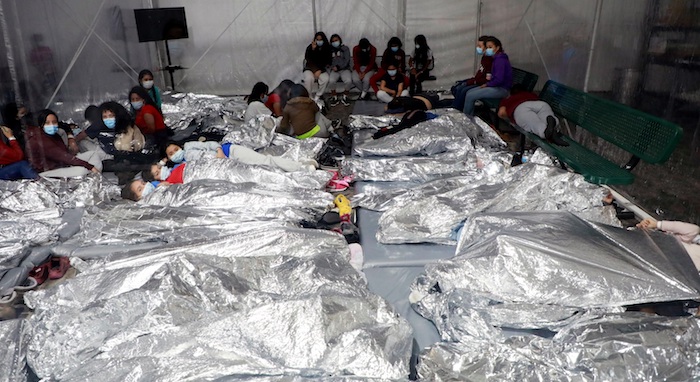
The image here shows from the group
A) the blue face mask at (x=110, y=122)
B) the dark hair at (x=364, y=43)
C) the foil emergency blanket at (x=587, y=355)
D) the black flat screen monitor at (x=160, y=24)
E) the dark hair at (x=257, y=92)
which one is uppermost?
the black flat screen monitor at (x=160, y=24)

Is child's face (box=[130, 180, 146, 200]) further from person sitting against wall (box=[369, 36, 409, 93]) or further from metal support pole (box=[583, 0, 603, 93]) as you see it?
person sitting against wall (box=[369, 36, 409, 93])

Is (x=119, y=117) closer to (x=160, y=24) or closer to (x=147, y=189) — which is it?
(x=147, y=189)

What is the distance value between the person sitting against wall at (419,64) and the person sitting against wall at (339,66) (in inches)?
32.8

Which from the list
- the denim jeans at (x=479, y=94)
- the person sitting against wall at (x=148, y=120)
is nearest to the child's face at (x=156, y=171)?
the person sitting against wall at (x=148, y=120)

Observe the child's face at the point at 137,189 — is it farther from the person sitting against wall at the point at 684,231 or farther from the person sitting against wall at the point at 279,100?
the person sitting against wall at the point at 684,231

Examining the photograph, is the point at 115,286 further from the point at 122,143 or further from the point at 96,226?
the point at 122,143

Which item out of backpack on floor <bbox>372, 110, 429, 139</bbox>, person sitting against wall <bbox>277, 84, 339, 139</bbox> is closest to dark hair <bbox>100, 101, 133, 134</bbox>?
person sitting against wall <bbox>277, 84, 339, 139</bbox>

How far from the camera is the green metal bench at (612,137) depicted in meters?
3.09

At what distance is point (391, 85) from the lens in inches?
251

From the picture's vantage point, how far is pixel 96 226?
9.52ft

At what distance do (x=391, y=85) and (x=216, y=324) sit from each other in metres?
4.98

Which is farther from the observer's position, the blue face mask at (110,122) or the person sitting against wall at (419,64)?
the person sitting against wall at (419,64)

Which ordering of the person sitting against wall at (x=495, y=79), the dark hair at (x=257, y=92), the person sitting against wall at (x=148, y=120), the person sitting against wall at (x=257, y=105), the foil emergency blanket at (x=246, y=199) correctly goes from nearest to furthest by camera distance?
the foil emergency blanket at (x=246, y=199) < the person sitting against wall at (x=148, y=120) < the person sitting against wall at (x=257, y=105) < the dark hair at (x=257, y=92) < the person sitting against wall at (x=495, y=79)

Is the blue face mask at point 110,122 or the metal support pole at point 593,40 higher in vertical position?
the metal support pole at point 593,40
